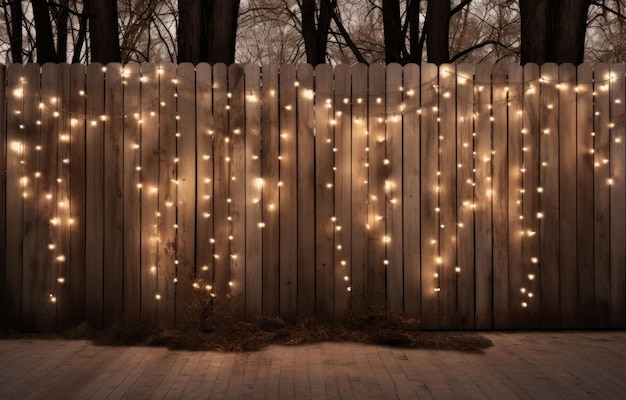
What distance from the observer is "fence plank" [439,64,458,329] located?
646 centimetres

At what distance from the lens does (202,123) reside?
642cm

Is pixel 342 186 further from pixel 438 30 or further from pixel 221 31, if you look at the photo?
pixel 438 30

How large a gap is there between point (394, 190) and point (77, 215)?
279 centimetres

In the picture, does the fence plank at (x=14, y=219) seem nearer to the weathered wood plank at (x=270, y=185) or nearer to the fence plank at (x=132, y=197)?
the fence plank at (x=132, y=197)

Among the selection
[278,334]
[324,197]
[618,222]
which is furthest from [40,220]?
[618,222]

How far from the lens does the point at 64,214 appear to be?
6.40m

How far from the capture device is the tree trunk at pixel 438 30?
976 cm

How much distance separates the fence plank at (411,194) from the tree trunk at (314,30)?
5577mm

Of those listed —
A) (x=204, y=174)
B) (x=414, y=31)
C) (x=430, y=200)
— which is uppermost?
(x=414, y=31)

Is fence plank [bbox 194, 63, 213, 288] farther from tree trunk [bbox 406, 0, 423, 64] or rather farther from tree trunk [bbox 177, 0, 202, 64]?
tree trunk [bbox 406, 0, 423, 64]

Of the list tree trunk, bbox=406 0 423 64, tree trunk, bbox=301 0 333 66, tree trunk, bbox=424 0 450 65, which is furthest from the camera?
tree trunk, bbox=406 0 423 64

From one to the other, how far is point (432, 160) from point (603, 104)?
5.44ft

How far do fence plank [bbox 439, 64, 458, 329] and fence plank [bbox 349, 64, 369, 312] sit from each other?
0.68 m

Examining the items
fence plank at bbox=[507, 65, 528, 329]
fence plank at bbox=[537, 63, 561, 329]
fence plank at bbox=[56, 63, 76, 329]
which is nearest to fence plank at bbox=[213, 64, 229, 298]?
fence plank at bbox=[56, 63, 76, 329]
